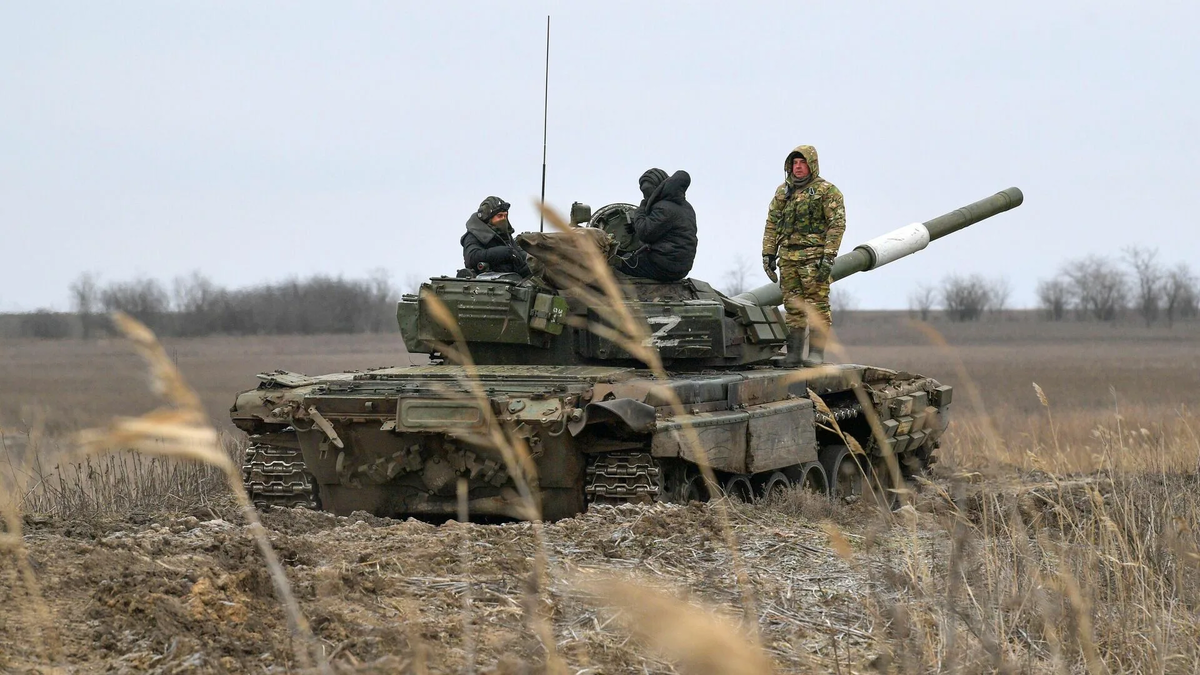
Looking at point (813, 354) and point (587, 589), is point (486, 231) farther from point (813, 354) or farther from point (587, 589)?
point (587, 589)

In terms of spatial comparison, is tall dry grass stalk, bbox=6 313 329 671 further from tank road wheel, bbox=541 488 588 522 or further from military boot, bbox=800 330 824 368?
military boot, bbox=800 330 824 368

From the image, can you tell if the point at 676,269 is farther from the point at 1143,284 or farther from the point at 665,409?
the point at 1143,284

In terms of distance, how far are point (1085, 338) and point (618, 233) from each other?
44826mm

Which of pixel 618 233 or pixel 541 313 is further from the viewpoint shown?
pixel 618 233

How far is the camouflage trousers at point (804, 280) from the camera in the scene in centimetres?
1185

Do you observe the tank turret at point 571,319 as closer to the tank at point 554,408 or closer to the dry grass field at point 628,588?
the tank at point 554,408

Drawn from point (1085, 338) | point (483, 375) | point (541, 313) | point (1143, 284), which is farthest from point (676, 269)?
point (1143, 284)

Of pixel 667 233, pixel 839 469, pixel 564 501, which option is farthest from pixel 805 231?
pixel 564 501

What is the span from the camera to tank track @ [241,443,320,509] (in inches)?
396

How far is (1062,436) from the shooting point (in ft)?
65.2

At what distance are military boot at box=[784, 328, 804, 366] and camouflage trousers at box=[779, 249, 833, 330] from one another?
Answer: 0.24m


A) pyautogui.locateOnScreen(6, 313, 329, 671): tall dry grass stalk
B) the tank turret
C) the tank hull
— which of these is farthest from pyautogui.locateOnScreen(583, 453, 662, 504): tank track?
pyautogui.locateOnScreen(6, 313, 329, 671): tall dry grass stalk

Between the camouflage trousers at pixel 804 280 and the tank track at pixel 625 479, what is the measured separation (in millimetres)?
3179

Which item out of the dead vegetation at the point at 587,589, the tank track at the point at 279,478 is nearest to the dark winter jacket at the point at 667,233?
the dead vegetation at the point at 587,589
